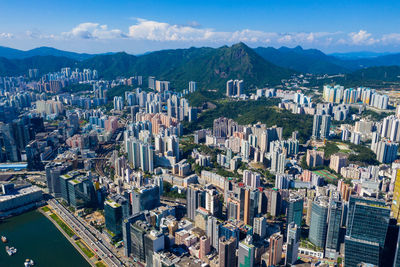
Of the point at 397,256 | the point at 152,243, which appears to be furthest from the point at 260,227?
the point at 397,256

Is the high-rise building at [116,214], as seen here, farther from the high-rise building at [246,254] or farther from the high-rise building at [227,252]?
the high-rise building at [246,254]

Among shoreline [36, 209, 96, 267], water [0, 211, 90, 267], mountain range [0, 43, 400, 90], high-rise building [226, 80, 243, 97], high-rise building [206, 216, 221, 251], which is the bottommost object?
water [0, 211, 90, 267]

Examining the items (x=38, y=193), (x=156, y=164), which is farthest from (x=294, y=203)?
(x=38, y=193)

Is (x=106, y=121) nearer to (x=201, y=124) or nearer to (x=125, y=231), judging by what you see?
(x=201, y=124)

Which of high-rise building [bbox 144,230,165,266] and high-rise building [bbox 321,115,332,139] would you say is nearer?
high-rise building [bbox 144,230,165,266]

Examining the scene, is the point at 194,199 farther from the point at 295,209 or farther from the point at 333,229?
the point at 333,229

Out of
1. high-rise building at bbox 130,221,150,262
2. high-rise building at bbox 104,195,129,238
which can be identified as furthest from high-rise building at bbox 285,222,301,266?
high-rise building at bbox 104,195,129,238

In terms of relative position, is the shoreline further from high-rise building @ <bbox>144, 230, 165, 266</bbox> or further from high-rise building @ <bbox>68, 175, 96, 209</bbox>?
high-rise building @ <bbox>144, 230, 165, 266</bbox>

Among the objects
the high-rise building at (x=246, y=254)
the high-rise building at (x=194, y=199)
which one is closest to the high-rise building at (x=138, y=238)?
the high-rise building at (x=194, y=199)
